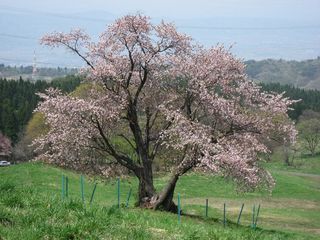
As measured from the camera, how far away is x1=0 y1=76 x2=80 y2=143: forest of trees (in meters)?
101

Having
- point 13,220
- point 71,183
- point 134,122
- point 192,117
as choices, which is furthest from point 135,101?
point 71,183

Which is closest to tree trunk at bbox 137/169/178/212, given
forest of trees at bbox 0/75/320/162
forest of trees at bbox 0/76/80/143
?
forest of trees at bbox 0/75/320/162

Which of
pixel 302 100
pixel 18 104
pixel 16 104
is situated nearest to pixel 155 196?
pixel 18 104

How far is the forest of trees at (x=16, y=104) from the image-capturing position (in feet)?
332

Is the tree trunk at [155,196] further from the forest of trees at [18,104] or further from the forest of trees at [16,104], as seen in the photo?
the forest of trees at [16,104]

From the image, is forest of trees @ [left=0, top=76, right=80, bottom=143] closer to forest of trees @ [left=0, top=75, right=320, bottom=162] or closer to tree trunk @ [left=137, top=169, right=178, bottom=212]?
forest of trees @ [left=0, top=75, right=320, bottom=162]

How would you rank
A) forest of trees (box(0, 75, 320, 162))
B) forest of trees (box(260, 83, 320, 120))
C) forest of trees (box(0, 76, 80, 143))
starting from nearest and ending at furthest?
forest of trees (box(0, 75, 320, 162)), forest of trees (box(0, 76, 80, 143)), forest of trees (box(260, 83, 320, 120))

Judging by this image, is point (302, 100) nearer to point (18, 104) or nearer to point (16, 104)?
point (18, 104)

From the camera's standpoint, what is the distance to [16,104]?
114 m

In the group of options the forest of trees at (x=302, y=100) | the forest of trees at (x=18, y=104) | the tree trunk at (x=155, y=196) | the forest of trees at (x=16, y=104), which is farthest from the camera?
the forest of trees at (x=302, y=100)

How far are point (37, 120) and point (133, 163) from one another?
6568 centimetres

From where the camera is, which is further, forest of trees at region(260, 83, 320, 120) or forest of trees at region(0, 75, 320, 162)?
forest of trees at region(260, 83, 320, 120)

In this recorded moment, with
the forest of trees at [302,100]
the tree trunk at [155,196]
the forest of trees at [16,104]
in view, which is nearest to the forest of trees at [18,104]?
the forest of trees at [16,104]

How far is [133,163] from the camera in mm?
27312
